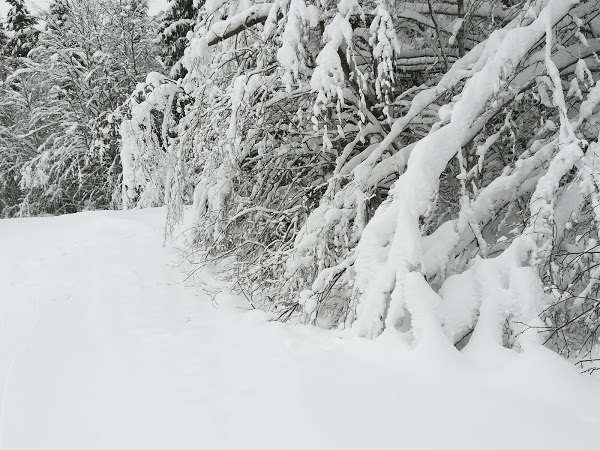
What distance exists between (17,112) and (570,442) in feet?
71.8

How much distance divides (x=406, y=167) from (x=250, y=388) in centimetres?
203

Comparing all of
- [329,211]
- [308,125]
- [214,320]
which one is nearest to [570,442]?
[329,211]

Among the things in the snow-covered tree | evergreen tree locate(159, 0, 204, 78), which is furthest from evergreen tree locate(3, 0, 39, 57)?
evergreen tree locate(159, 0, 204, 78)

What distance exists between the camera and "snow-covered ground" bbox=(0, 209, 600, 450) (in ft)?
7.00

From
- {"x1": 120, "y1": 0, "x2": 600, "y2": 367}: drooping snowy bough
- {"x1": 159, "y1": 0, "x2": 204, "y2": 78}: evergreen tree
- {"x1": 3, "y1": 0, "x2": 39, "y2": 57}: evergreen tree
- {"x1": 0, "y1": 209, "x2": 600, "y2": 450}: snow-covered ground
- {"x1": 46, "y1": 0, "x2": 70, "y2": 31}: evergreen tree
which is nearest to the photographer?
{"x1": 0, "y1": 209, "x2": 600, "y2": 450}: snow-covered ground

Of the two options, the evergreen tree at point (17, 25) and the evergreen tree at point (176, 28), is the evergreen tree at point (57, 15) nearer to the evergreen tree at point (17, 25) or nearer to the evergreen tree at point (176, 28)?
the evergreen tree at point (176, 28)

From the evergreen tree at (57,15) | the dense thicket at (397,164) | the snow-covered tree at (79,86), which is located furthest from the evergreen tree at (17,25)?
the dense thicket at (397,164)

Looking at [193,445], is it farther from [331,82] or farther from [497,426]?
[331,82]

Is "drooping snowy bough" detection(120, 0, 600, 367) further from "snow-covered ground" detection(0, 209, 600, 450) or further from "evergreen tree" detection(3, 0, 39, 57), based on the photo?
"evergreen tree" detection(3, 0, 39, 57)

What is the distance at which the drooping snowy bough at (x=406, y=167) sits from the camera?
2.67m

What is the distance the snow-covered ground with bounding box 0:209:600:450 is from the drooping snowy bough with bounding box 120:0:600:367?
237 millimetres

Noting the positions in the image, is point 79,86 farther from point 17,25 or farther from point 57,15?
point 17,25

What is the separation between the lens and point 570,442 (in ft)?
6.32

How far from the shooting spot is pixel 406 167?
3.82 metres
